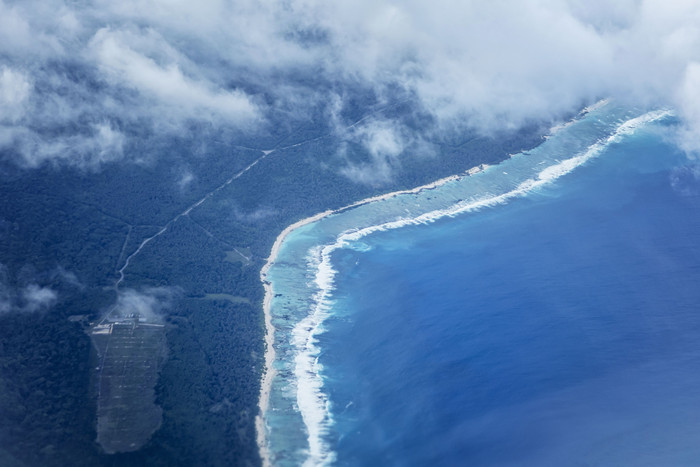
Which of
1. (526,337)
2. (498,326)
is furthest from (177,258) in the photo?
(526,337)

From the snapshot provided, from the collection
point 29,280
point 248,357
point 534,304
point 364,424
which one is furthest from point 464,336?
point 29,280

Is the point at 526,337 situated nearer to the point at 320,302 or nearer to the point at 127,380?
the point at 320,302

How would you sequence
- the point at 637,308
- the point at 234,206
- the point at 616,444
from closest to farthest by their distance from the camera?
the point at 616,444
the point at 637,308
the point at 234,206

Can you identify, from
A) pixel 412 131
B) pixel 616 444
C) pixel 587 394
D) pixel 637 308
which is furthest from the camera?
pixel 412 131

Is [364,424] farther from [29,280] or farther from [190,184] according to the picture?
[190,184]

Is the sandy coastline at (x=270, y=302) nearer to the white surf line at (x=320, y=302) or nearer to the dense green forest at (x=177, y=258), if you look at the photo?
the white surf line at (x=320, y=302)

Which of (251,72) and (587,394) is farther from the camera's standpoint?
(251,72)

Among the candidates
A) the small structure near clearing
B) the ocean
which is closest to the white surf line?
the ocean
